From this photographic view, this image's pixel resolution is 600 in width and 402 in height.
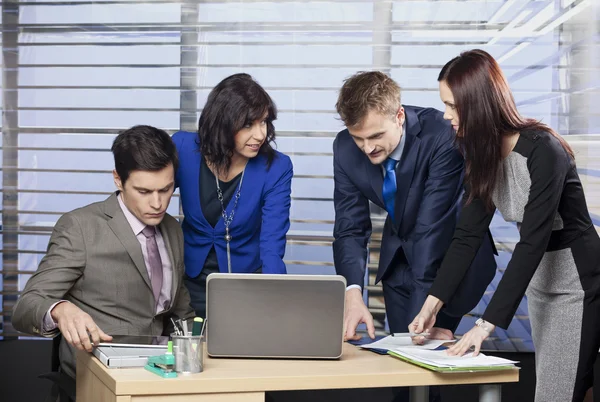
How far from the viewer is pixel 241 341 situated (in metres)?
2.01

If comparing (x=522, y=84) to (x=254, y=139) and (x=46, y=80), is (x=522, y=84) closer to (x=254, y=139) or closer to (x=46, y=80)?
(x=254, y=139)

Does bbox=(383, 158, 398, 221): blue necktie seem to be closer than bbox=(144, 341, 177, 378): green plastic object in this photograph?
No

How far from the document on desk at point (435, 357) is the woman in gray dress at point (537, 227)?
0.16 ft

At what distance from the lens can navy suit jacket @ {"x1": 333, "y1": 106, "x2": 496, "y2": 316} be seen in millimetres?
2674

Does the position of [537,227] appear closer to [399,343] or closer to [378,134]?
[399,343]

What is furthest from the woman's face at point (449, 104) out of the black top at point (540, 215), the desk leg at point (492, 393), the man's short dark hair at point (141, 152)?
the man's short dark hair at point (141, 152)

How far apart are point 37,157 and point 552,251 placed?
3797 mm

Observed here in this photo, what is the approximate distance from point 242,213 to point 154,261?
1.47 feet

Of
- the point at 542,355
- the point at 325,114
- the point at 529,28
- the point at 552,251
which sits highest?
the point at 529,28

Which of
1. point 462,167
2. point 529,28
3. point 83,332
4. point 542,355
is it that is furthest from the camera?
point 529,28

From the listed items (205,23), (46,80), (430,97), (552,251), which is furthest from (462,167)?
(46,80)

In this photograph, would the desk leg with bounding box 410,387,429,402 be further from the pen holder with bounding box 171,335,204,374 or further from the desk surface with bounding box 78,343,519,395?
the pen holder with bounding box 171,335,204,374

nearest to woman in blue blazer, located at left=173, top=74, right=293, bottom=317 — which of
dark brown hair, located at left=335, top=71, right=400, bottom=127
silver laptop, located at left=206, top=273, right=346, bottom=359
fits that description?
dark brown hair, located at left=335, top=71, right=400, bottom=127

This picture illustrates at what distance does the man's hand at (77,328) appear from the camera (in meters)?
2.01
